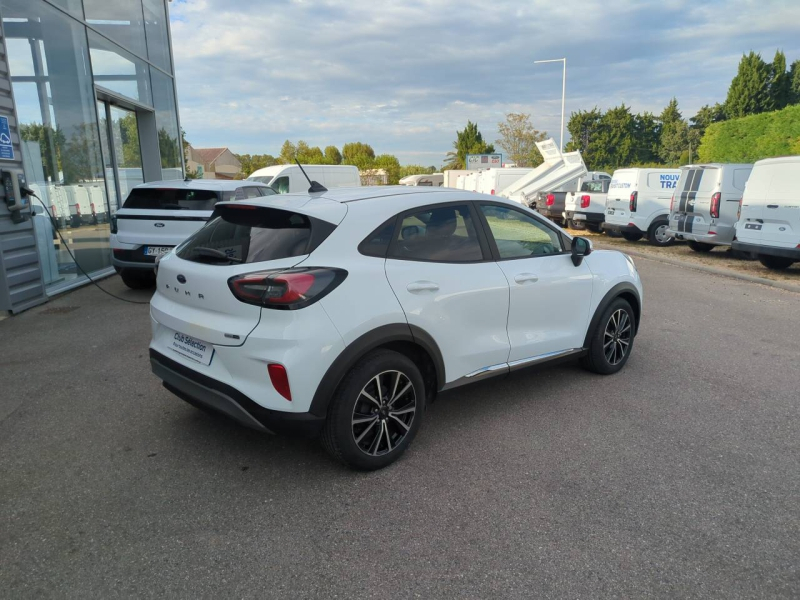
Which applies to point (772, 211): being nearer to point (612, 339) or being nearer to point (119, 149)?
point (612, 339)

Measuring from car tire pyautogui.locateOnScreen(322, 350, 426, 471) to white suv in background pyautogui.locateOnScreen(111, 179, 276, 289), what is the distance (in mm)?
5369

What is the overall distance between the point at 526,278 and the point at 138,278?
6802mm

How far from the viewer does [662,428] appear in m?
3.95

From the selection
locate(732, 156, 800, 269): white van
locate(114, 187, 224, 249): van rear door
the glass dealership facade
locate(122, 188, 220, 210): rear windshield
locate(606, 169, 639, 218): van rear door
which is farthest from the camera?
locate(606, 169, 639, 218): van rear door

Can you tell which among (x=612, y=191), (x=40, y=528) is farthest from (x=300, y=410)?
(x=612, y=191)

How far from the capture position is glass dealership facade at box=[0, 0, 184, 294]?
8.45 m

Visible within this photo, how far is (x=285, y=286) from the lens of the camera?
295 centimetres

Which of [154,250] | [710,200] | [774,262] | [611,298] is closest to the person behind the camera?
[611,298]

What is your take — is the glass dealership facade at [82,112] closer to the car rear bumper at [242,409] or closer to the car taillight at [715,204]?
the car rear bumper at [242,409]

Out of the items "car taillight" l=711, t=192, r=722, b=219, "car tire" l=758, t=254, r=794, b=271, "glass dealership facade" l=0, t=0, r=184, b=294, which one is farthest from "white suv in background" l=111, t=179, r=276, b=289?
"car taillight" l=711, t=192, r=722, b=219

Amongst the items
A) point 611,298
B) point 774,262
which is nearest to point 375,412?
point 611,298

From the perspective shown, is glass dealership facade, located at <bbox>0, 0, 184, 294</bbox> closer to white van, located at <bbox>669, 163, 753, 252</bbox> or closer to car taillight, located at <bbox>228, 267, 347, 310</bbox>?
car taillight, located at <bbox>228, 267, 347, 310</bbox>

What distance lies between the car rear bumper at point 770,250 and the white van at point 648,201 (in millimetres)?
4651

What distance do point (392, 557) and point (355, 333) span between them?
1125 millimetres
